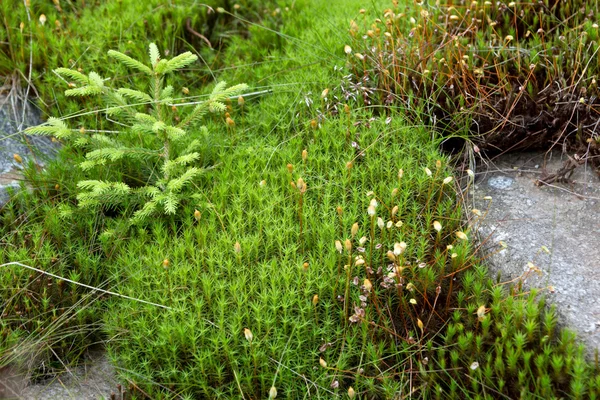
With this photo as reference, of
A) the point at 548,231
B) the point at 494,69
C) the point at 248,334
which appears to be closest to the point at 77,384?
the point at 248,334

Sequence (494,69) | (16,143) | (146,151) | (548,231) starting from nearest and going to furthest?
1. (548,231)
2. (146,151)
3. (494,69)
4. (16,143)

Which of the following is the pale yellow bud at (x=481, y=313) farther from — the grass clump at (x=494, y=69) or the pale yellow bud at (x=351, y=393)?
the grass clump at (x=494, y=69)

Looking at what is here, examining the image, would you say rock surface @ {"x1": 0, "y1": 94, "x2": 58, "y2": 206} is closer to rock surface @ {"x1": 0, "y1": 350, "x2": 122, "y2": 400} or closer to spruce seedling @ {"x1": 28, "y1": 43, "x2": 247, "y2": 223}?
spruce seedling @ {"x1": 28, "y1": 43, "x2": 247, "y2": 223}

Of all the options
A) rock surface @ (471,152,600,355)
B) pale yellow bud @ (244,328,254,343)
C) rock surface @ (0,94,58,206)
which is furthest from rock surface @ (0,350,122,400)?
rock surface @ (471,152,600,355)

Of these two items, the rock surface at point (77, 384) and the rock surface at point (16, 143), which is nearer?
the rock surface at point (77, 384)

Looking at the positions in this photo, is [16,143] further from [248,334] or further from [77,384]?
[248,334]

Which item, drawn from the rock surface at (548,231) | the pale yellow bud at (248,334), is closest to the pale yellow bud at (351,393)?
the pale yellow bud at (248,334)
